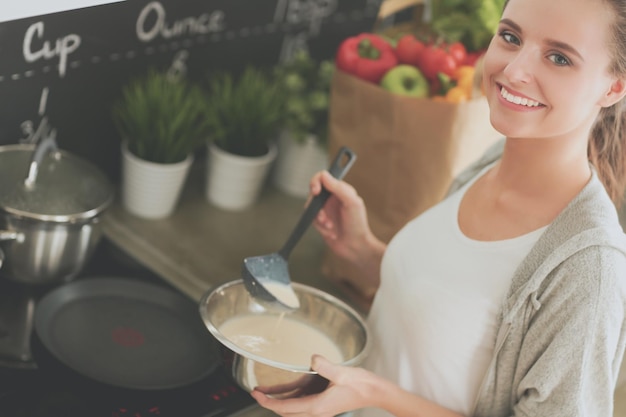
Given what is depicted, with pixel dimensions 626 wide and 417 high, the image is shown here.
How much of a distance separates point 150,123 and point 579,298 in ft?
2.60

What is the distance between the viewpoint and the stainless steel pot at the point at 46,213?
1.26 m

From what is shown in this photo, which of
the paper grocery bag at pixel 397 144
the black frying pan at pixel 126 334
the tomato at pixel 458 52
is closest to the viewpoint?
the black frying pan at pixel 126 334

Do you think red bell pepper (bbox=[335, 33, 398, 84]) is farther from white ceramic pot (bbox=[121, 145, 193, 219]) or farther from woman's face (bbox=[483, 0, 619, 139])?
woman's face (bbox=[483, 0, 619, 139])

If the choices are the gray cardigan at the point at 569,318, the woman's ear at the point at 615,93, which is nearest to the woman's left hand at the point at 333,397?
the gray cardigan at the point at 569,318

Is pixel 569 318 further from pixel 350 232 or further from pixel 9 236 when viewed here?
pixel 9 236

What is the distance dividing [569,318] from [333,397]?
0.89 feet

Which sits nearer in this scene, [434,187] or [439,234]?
[439,234]

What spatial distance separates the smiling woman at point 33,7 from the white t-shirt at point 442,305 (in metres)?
0.49

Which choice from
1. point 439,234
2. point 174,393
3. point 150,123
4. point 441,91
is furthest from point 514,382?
point 150,123

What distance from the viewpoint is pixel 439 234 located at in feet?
3.93

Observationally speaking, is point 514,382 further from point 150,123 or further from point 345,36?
point 345,36

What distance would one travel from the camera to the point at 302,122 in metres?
1.69

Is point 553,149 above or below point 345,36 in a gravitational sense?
above

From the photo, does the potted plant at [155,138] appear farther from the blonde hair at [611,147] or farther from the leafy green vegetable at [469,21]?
the blonde hair at [611,147]
